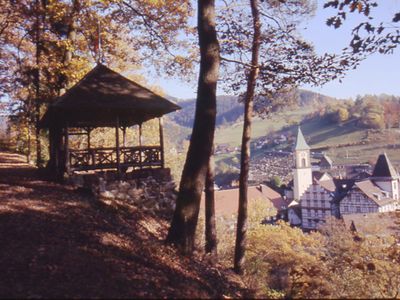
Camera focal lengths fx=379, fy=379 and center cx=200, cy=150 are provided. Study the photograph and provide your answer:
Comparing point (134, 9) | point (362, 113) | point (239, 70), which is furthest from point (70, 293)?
point (362, 113)

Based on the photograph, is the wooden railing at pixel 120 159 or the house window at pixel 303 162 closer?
the wooden railing at pixel 120 159

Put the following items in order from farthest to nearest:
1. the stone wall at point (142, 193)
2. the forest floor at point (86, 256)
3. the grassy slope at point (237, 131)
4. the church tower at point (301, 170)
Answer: the grassy slope at point (237, 131), the church tower at point (301, 170), the stone wall at point (142, 193), the forest floor at point (86, 256)

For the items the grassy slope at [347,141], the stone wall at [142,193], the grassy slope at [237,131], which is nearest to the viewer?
the stone wall at [142,193]

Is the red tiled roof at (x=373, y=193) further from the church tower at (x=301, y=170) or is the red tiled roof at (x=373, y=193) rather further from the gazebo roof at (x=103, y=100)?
the gazebo roof at (x=103, y=100)

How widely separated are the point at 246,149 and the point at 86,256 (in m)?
6.34

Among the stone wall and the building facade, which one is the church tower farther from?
the stone wall

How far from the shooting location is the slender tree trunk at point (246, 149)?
1046 cm

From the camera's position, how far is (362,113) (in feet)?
363

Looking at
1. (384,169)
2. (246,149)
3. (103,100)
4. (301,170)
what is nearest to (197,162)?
(246,149)

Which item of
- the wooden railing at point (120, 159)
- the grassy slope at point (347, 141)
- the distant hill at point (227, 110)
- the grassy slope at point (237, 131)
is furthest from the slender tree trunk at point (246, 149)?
the distant hill at point (227, 110)

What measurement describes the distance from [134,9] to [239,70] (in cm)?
529

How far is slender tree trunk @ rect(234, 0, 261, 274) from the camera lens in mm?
10461

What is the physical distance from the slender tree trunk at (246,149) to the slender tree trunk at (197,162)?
345 cm

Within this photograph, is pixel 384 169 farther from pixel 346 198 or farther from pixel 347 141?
pixel 347 141
